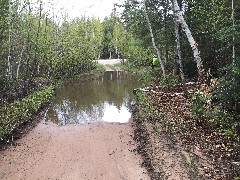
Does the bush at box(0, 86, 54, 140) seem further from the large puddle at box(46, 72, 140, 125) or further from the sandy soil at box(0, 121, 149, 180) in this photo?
the large puddle at box(46, 72, 140, 125)

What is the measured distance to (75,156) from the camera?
8.53m

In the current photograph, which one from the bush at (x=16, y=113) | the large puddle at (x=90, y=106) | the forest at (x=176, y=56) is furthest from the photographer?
the large puddle at (x=90, y=106)

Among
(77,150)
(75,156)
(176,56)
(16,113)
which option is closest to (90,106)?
(16,113)

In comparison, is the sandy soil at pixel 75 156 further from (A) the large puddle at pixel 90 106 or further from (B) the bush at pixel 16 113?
(A) the large puddle at pixel 90 106

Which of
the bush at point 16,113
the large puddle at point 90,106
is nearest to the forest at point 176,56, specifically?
the bush at point 16,113

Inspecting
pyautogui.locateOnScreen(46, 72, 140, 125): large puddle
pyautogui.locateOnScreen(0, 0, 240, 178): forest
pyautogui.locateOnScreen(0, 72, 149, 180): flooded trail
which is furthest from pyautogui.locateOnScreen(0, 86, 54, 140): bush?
pyautogui.locateOnScreen(46, 72, 140, 125): large puddle

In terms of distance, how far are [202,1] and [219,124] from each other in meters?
8.47

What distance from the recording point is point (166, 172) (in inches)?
252

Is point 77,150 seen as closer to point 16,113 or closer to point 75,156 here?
point 75,156

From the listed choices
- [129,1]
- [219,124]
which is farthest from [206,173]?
[129,1]

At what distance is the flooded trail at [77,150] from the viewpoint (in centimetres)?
747

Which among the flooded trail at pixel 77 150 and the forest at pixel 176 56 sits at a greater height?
the forest at pixel 176 56

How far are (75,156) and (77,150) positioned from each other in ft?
1.61

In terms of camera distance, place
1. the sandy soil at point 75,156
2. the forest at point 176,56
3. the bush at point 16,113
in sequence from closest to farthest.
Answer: the sandy soil at point 75,156 < the forest at point 176,56 < the bush at point 16,113
